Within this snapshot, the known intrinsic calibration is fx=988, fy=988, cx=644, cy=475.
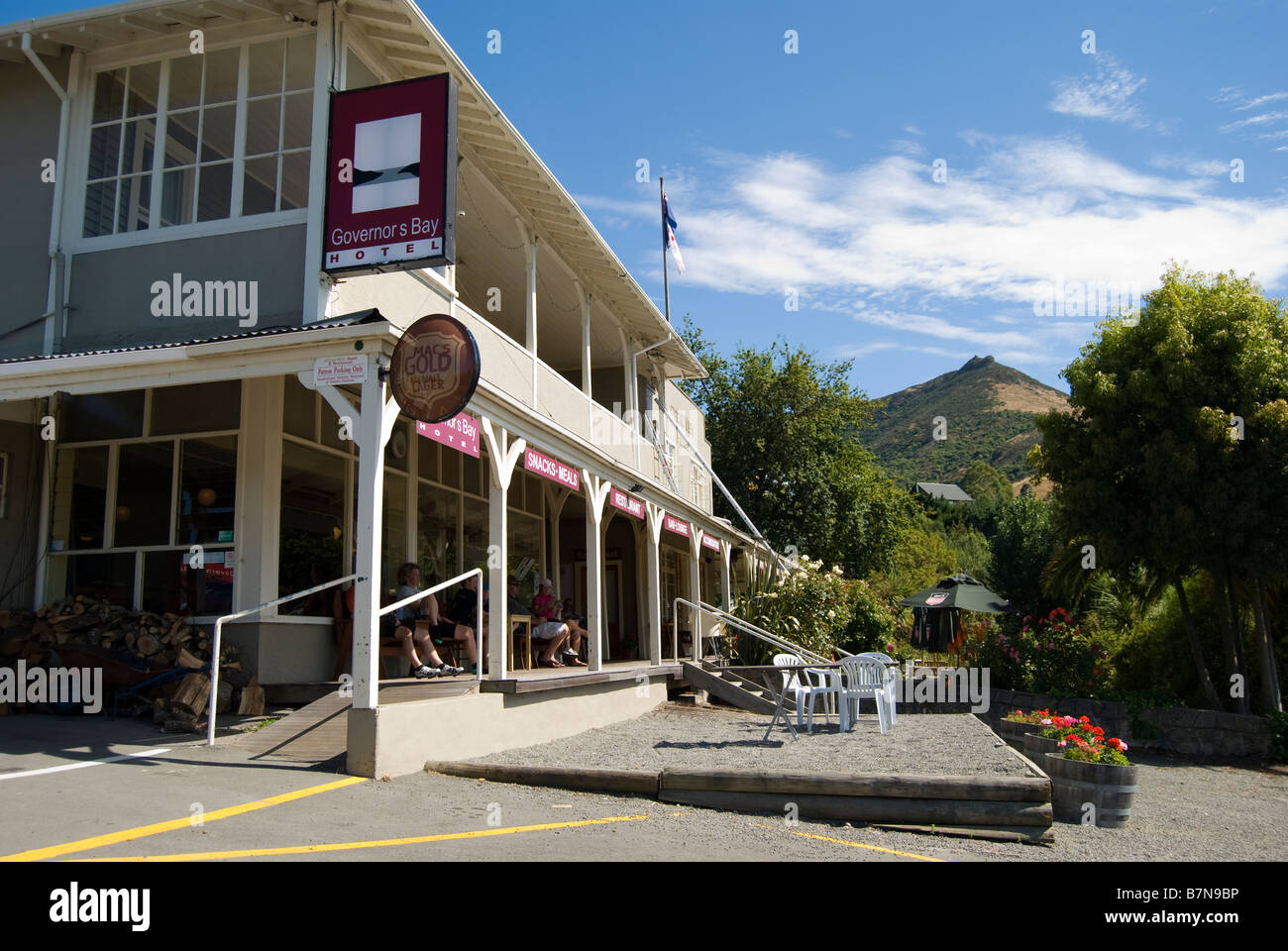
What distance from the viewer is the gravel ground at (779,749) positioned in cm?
865

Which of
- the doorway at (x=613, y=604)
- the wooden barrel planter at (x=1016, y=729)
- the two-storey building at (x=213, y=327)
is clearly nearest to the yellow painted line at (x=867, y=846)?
the two-storey building at (x=213, y=327)

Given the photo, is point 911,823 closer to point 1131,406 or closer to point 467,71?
point 467,71

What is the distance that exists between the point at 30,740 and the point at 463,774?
11.7 feet

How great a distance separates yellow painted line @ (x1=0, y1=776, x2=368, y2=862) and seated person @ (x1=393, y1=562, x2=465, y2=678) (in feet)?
8.38

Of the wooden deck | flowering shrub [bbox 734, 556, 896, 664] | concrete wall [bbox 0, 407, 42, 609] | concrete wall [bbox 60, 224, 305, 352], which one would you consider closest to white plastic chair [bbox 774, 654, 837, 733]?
flowering shrub [bbox 734, 556, 896, 664]

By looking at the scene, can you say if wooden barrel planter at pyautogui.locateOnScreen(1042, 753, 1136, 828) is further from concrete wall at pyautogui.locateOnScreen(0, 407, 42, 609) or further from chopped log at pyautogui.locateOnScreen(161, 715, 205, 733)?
concrete wall at pyautogui.locateOnScreen(0, 407, 42, 609)

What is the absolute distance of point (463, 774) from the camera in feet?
26.1

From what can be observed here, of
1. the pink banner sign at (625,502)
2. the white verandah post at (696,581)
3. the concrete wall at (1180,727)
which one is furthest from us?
the white verandah post at (696,581)

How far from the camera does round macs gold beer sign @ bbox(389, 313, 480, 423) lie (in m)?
7.79

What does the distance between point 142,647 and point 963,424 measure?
5174 inches

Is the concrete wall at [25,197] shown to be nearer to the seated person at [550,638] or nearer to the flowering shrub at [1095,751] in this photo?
the seated person at [550,638]

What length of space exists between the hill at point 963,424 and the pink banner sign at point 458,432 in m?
102

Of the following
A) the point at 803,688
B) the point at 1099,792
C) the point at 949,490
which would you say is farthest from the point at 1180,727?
the point at 949,490
